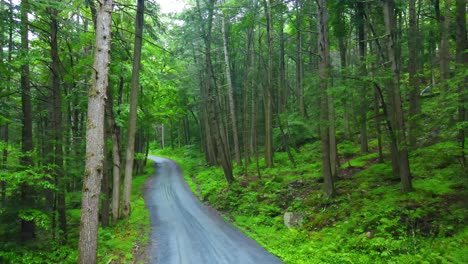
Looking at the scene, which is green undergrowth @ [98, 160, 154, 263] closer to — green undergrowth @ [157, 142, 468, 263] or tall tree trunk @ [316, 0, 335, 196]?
green undergrowth @ [157, 142, 468, 263]

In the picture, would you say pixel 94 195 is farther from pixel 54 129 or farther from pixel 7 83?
pixel 7 83

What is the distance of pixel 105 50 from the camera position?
250 inches

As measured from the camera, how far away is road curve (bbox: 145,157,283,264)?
823 cm

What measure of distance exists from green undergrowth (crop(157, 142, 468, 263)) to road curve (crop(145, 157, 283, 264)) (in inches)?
22.1

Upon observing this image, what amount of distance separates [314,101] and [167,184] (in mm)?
15295

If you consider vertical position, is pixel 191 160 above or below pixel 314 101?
below

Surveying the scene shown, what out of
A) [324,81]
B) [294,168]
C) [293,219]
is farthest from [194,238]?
[294,168]

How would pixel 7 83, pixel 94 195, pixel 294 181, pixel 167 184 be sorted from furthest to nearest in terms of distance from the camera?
pixel 167 184 → pixel 294 181 → pixel 7 83 → pixel 94 195

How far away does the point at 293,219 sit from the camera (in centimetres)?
1042

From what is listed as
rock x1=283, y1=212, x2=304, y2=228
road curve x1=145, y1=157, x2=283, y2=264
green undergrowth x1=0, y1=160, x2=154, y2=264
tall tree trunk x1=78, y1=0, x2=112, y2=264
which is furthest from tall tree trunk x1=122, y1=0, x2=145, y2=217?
rock x1=283, y1=212, x2=304, y2=228

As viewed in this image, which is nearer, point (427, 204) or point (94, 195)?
point (94, 195)

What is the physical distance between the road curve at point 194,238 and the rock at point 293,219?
1.56 meters

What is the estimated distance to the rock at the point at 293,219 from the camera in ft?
33.5

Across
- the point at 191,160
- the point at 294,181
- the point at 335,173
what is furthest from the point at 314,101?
the point at 191,160
